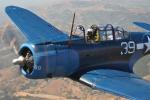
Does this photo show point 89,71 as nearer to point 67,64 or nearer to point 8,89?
point 67,64

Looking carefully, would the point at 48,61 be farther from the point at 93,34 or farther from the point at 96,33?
the point at 96,33

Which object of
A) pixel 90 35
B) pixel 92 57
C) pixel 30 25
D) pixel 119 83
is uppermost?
pixel 30 25

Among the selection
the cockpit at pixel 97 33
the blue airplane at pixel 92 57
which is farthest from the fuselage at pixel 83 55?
the cockpit at pixel 97 33

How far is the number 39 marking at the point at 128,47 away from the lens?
1962cm

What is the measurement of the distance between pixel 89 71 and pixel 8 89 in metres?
103

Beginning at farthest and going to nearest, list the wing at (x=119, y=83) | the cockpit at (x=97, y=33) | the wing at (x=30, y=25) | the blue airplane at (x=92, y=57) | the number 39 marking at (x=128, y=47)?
the wing at (x=30, y=25) → the number 39 marking at (x=128, y=47) → the cockpit at (x=97, y=33) → the blue airplane at (x=92, y=57) → the wing at (x=119, y=83)

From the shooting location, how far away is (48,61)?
17.0 metres

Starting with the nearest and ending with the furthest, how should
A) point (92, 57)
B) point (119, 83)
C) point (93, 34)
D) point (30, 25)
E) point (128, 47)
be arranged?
point (119, 83) < point (92, 57) < point (93, 34) < point (128, 47) < point (30, 25)

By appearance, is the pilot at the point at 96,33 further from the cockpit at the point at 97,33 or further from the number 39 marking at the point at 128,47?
the number 39 marking at the point at 128,47

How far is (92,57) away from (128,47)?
2404 mm

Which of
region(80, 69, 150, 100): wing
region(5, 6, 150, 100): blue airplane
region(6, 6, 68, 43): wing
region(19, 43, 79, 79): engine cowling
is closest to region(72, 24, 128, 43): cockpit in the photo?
region(5, 6, 150, 100): blue airplane

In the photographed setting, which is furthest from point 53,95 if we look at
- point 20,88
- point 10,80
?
point 10,80

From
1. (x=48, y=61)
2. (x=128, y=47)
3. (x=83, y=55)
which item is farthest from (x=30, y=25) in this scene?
(x=128, y=47)

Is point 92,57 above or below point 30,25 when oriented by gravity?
below
